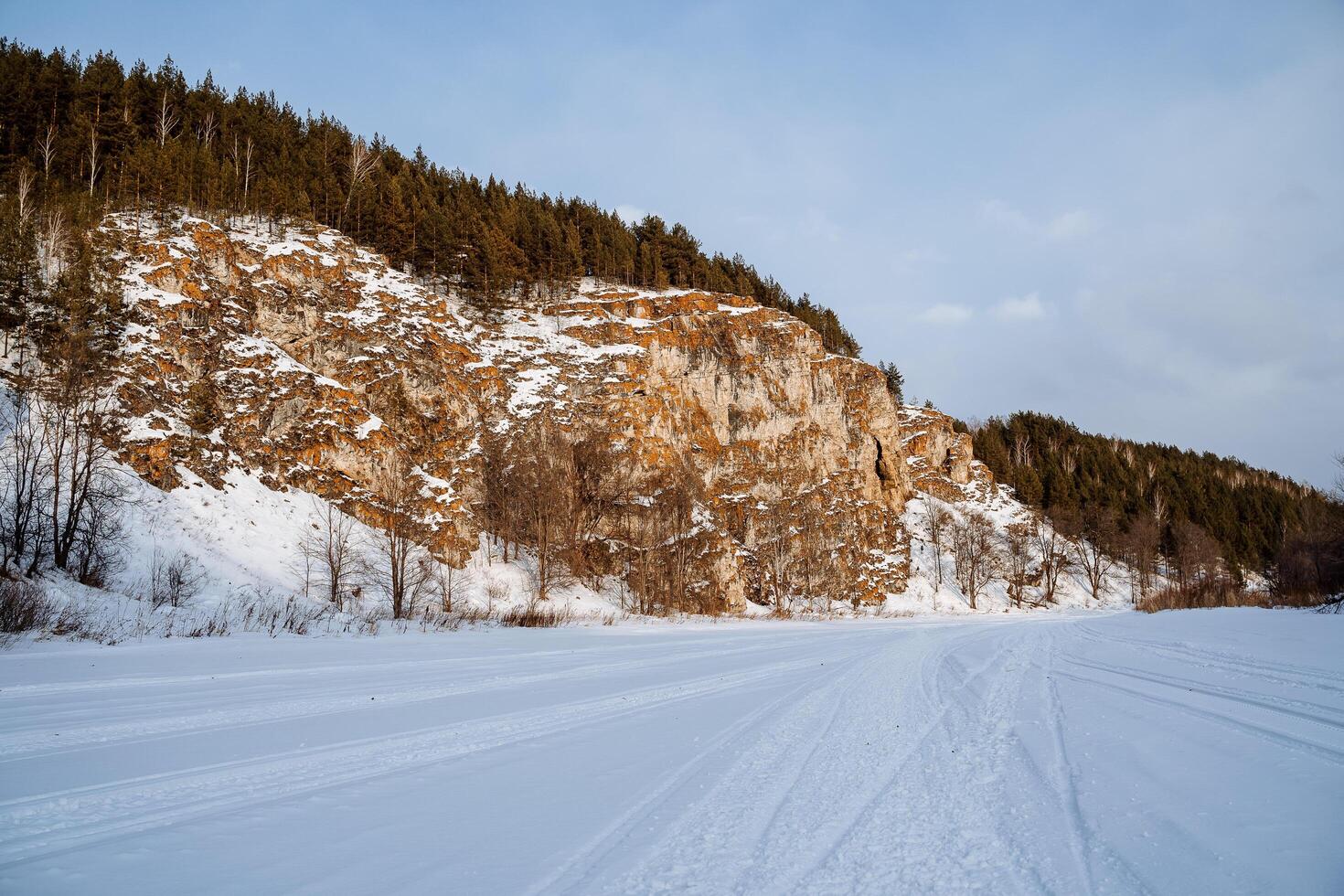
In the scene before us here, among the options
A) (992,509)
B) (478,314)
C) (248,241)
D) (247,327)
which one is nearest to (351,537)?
(247,327)

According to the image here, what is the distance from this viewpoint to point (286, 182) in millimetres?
52469

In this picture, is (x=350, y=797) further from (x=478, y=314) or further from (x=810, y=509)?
(x=478, y=314)

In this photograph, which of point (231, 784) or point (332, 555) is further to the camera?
point (332, 555)

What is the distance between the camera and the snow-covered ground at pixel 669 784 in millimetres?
2434

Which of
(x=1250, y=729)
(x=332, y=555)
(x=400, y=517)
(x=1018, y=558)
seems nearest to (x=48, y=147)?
(x=332, y=555)

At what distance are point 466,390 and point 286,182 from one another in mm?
29475

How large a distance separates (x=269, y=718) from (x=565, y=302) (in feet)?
177

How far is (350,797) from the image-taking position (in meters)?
3.36

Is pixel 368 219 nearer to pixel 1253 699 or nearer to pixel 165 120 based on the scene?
pixel 165 120

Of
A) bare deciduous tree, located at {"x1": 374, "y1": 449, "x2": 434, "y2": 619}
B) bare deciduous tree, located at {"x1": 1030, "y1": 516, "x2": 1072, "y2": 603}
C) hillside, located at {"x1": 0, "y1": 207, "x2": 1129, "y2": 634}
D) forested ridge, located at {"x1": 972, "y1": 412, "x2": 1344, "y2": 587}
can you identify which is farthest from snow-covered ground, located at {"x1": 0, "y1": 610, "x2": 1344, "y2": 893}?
forested ridge, located at {"x1": 972, "y1": 412, "x2": 1344, "y2": 587}

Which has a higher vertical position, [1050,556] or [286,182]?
[286,182]

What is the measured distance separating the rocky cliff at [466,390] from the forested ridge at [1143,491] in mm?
33785

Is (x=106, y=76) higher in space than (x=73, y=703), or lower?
higher

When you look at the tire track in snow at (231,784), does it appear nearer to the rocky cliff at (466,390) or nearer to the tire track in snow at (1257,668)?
the tire track in snow at (1257,668)
